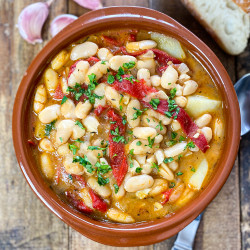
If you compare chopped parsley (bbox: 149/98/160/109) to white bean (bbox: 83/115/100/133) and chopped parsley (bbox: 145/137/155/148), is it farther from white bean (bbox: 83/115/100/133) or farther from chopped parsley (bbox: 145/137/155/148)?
white bean (bbox: 83/115/100/133)

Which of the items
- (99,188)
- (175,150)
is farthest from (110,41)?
(99,188)

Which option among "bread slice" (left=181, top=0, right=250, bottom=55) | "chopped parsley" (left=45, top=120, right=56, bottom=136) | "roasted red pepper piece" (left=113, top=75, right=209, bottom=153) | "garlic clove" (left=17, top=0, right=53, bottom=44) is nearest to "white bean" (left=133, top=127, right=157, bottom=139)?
"roasted red pepper piece" (left=113, top=75, right=209, bottom=153)

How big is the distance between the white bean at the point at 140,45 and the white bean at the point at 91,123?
1.35 ft

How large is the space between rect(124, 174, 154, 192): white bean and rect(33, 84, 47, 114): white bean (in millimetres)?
616

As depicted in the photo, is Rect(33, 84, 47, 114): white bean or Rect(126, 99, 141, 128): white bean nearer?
Rect(126, 99, 141, 128): white bean

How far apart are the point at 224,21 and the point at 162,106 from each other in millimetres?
910

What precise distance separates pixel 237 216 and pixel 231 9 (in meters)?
1.33

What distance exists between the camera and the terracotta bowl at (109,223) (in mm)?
2090

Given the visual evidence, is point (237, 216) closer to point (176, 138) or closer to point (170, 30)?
point (176, 138)

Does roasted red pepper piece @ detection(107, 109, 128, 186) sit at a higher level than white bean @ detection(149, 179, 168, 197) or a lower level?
higher

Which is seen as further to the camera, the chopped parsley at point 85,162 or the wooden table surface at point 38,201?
the wooden table surface at point 38,201

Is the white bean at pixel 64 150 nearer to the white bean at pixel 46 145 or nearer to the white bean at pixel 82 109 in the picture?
the white bean at pixel 46 145

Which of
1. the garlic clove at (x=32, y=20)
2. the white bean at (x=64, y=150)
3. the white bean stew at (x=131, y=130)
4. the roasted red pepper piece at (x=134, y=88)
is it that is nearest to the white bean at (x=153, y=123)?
the white bean stew at (x=131, y=130)

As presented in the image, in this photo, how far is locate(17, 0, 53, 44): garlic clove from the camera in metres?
2.62
